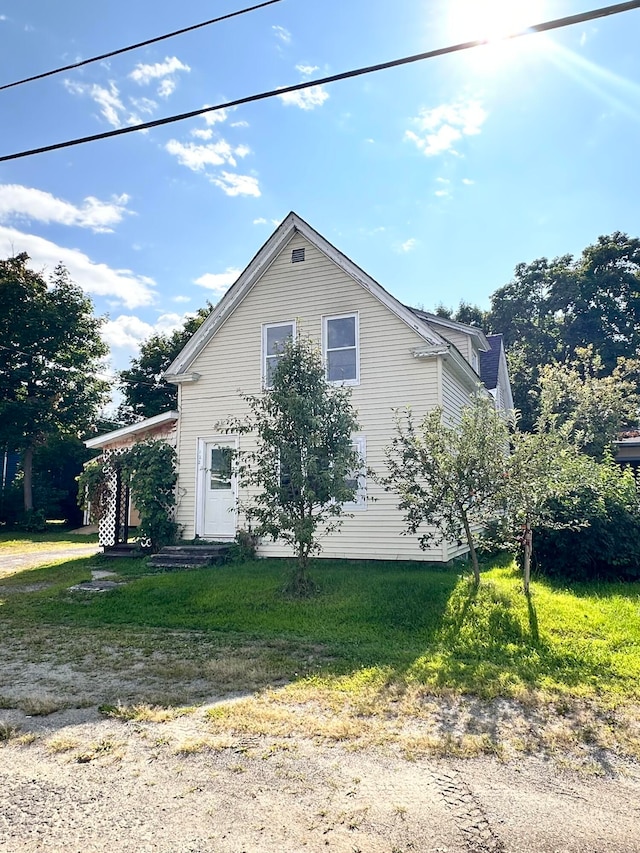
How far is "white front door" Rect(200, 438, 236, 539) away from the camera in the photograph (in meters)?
13.7

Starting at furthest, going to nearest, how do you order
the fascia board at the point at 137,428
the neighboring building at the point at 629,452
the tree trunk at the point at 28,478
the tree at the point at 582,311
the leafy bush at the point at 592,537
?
the tree at the point at 582,311, the tree trunk at the point at 28,478, the neighboring building at the point at 629,452, the fascia board at the point at 137,428, the leafy bush at the point at 592,537

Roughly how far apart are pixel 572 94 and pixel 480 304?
125 feet

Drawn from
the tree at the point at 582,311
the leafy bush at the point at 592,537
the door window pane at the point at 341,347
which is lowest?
the leafy bush at the point at 592,537

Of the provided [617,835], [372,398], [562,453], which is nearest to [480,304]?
[372,398]

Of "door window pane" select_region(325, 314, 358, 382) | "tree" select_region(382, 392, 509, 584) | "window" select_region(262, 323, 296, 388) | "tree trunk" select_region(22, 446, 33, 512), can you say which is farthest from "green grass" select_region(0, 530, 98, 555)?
"tree" select_region(382, 392, 509, 584)

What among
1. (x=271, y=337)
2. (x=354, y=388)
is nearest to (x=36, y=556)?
(x=271, y=337)

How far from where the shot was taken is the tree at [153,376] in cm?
3391

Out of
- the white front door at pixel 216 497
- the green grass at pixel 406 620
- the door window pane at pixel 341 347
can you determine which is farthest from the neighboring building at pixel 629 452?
the white front door at pixel 216 497

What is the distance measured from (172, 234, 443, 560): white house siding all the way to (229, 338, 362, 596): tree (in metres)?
2.99

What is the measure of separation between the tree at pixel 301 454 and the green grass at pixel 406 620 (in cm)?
122

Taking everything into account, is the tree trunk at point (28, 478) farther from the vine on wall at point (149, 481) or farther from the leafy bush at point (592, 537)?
the leafy bush at point (592, 537)

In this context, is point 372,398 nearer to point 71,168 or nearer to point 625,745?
point 71,168

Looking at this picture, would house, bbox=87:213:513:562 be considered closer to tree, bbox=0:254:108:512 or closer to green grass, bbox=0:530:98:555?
green grass, bbox=0:530:98:555

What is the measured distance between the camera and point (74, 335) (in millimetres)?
28562
